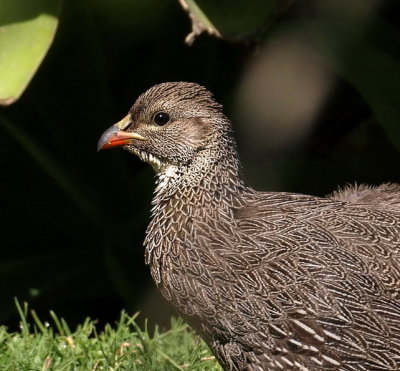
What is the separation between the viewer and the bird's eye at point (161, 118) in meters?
6.25

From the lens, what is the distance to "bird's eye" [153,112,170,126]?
6.25 meters

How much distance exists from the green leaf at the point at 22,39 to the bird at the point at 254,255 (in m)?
0.52

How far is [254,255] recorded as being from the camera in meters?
5.84

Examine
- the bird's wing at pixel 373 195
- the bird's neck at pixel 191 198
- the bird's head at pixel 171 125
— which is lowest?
the bird's wing at pixel 373 195

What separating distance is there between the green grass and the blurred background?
87 cm

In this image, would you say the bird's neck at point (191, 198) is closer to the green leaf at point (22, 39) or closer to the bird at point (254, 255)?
the bird at point (254, 255)

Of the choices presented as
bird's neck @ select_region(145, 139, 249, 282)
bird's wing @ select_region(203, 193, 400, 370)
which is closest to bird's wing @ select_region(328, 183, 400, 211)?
bird's wing @ select_region(203, 193, 400, 370)

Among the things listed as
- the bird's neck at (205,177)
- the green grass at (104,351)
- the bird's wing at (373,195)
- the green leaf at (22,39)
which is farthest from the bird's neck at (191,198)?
the green leaf at (22,39)

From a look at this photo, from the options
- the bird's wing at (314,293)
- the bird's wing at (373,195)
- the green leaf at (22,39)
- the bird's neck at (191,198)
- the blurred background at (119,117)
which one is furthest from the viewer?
the blurred background at (119,117)

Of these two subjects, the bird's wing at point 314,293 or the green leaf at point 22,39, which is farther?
the green leaf at point 22,39

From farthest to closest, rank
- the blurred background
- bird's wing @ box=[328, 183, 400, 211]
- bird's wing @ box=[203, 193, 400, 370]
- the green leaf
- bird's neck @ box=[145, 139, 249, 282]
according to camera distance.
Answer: the blurred background < bird's wing @ box=[328, 183, 400, 211] < the green leaf < bird's neck @ box=[145, 139, 249, 282] < bird's wing @ box=[203, 193, 400, 370]

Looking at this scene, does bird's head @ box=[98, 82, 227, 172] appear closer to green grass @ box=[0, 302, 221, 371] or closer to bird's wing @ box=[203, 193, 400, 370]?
bird's wing @ box=[203, 193, 400, 370]

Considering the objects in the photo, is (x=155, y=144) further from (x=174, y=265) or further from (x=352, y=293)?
(x=352, y=293)

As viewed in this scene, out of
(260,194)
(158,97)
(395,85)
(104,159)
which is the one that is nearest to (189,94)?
(158,97)
